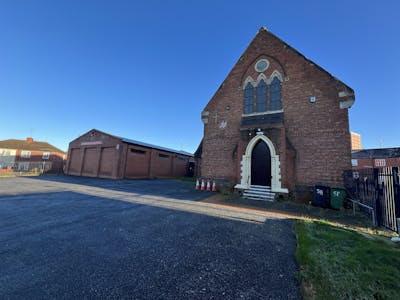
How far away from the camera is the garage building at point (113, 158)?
2089cm

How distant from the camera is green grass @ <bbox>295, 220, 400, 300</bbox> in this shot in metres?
2.26

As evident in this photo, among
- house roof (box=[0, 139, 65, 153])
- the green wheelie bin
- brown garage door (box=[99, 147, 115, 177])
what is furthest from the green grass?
house roof (box=[0, 139, 65, 153])

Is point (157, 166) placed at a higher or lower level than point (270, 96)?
lower

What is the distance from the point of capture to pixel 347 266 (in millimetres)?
2855

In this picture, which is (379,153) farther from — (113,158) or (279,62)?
(113,158)

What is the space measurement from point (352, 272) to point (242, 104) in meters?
Result: 10.9

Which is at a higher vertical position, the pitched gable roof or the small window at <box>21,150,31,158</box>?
the pitched gable roof

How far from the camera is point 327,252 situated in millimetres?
3359

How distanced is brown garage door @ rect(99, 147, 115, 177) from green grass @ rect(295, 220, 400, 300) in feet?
72.2

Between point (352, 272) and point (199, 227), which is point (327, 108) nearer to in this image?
point (352, 272)

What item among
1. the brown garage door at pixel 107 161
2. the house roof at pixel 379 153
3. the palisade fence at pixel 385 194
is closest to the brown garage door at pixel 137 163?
the brown garage door at pixel 107 161

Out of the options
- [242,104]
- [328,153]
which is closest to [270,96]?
[242,104]

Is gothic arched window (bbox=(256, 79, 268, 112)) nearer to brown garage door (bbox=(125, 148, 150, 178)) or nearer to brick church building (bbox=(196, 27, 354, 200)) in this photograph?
brick church building (bbox=(196, 27, 354, 200))

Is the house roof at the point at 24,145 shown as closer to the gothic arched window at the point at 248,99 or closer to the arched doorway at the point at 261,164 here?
the gothic arched window at the point at 248,99
